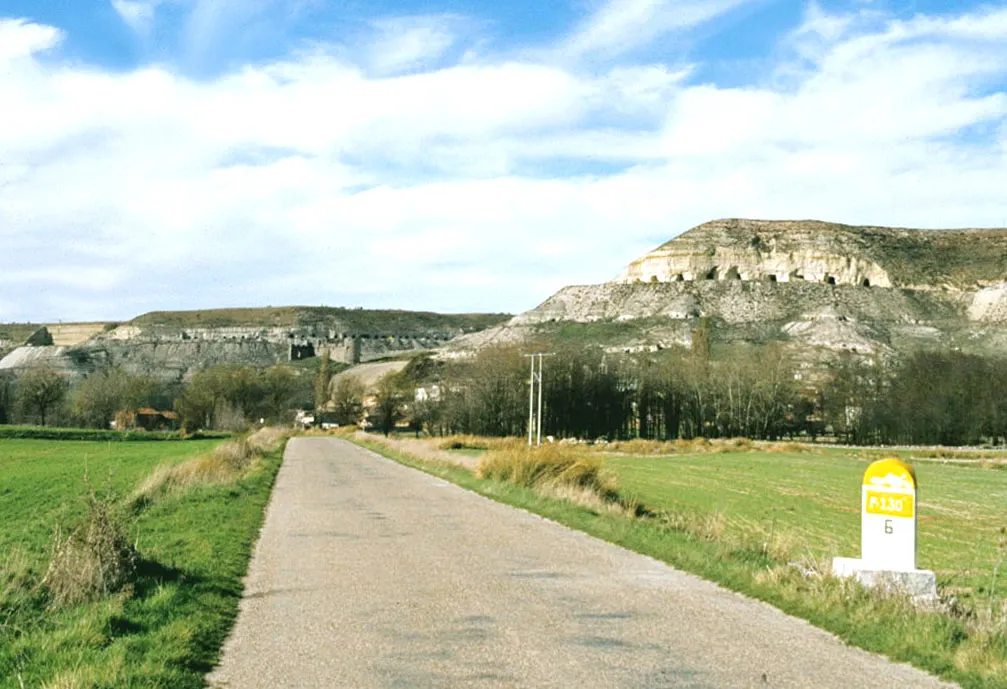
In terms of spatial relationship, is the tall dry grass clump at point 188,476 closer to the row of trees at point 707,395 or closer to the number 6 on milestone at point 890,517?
the number 6 on milestone at point 890,517

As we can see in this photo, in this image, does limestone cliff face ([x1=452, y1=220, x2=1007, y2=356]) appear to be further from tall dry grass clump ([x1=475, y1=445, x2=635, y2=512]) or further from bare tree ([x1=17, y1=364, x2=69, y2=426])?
tall dry grass clump ([x1=475, y1=445, x2=635, y2=512])

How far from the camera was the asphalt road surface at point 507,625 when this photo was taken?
6.94m

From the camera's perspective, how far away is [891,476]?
9.67 meters

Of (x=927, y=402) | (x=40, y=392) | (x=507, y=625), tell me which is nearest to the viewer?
(x=507, y=625)

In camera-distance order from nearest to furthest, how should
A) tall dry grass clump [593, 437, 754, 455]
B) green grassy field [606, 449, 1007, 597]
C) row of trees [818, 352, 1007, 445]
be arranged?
1. green grassy field [606, 449, 1007, 597]
2. tall dry grass clump [593, 437, 754, 455]
3. row of trees [818, 352, 1007, 445]

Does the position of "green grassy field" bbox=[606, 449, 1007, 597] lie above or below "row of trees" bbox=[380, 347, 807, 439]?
below

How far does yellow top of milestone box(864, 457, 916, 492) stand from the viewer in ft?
31.4

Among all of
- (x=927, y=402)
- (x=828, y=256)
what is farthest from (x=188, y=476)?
(x=828, y=256)

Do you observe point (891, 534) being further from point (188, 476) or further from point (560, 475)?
point (188, 476)

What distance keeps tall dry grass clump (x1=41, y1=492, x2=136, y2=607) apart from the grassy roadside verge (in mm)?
5970

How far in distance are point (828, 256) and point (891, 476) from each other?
173198 millimetres

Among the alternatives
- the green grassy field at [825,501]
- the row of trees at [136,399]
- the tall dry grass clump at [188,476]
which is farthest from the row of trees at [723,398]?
the tall dry grass clump at [188,476]

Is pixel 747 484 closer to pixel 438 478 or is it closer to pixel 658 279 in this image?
pixel 438 478

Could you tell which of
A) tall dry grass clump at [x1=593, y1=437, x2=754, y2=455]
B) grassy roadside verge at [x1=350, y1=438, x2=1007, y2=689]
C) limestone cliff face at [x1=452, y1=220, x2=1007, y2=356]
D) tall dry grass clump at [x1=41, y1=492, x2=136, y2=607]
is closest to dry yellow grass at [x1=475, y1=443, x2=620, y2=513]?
grassy roadside verge at [x1=350, y1=438, x2=1007, y2=689]
